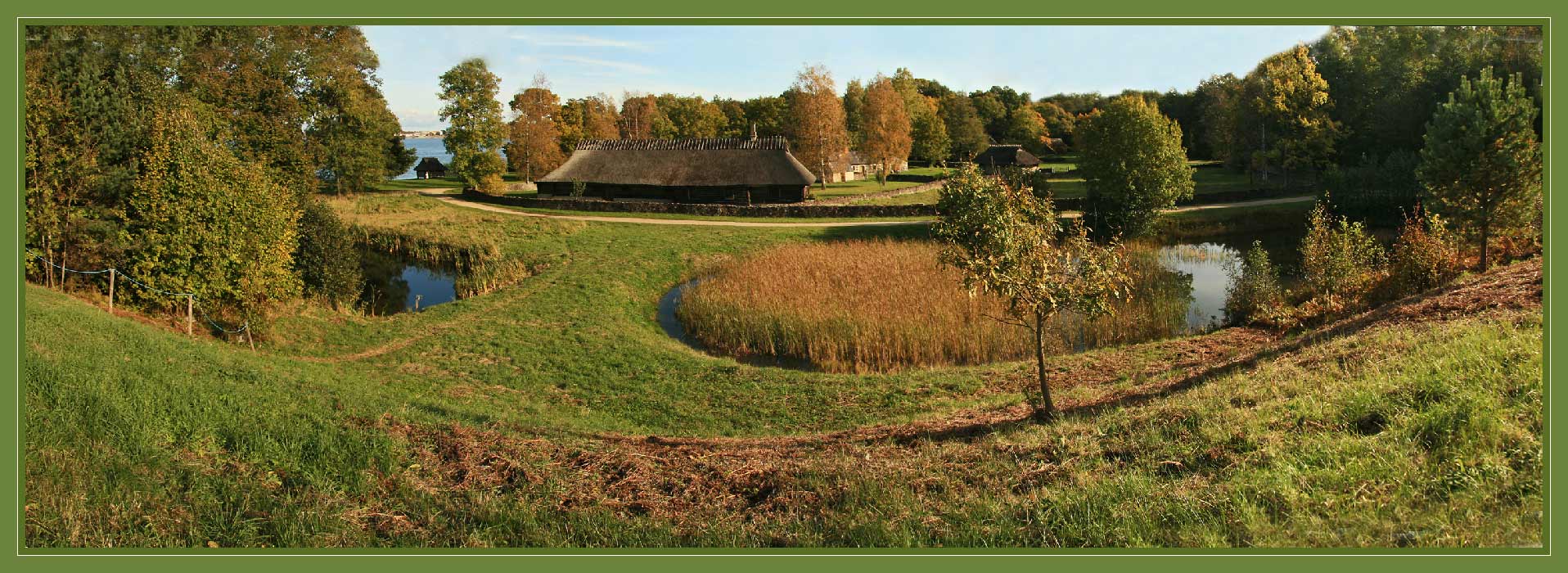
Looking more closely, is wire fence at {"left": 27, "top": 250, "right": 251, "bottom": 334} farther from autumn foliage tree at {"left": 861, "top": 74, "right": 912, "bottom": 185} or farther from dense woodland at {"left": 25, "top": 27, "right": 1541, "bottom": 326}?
autumn foliage tree at {"left": 861, "top": 74, "right": 912, "bottom": 185}

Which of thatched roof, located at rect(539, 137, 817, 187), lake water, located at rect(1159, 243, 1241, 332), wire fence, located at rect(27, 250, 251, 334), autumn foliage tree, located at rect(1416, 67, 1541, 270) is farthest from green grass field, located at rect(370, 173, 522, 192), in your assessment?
autumn foliage tree, located at rect(1416, 67, 1541, 270)

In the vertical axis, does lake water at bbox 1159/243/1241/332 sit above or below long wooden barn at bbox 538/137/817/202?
below

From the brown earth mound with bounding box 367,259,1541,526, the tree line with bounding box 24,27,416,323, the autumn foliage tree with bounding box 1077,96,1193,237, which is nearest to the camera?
the brown earth mound with bounding box 367,259,1541,526

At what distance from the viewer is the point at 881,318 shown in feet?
54.1

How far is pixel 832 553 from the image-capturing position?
14.1 feet

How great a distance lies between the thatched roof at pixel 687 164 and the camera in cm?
3747

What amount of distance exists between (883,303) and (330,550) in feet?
45.6

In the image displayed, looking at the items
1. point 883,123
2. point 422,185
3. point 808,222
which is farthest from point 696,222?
point 422,185

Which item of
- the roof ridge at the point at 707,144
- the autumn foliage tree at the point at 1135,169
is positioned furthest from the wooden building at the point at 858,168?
the autumn foliage tree at the point at 1135,169

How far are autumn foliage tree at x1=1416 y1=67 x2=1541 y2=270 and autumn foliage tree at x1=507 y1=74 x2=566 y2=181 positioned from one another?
41.9 m

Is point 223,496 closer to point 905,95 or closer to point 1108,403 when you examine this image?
point 1108,403

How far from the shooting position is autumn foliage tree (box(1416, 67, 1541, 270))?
13461 millimetres

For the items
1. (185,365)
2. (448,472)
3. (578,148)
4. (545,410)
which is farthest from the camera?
(578,148)
